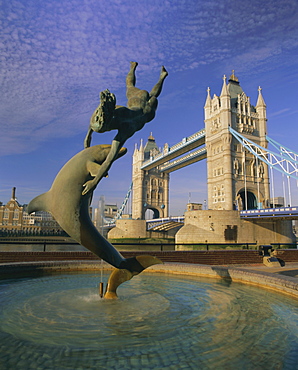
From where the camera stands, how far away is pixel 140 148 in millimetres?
71250

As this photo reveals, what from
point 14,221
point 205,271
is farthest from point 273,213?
point 14,221

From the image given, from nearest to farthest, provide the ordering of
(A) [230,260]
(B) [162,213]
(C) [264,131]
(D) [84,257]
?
1. (D) [84,257]
2. (A) [230,260]
3. (C) [264,131]
4. (B) [162,213]

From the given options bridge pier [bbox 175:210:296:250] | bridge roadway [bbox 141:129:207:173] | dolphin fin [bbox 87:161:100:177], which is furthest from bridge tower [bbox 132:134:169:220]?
dolphin fin [bbox 87:161:100:177]

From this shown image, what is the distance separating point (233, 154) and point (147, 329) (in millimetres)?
38675

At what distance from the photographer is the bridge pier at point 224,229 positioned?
32344 millimetres

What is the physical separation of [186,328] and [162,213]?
6368 centimetres

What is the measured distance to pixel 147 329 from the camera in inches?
138

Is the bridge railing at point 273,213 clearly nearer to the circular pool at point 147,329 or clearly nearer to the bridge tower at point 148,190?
the circular pool at point 147,329

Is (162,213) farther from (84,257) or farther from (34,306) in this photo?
(34,306)

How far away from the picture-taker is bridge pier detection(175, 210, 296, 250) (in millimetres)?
32344

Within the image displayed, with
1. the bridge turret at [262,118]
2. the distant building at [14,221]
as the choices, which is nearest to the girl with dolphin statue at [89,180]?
the bridge turret at [262,118]

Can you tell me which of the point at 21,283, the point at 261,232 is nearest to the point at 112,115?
the point at 21,283

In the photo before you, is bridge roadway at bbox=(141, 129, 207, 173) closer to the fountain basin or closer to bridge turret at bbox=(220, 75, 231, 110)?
bridge turret at bbox=(220, 75, 231, 110)

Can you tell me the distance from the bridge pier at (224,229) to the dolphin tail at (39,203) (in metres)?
29.1
